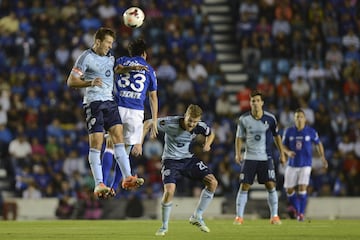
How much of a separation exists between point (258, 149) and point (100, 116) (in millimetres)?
5599

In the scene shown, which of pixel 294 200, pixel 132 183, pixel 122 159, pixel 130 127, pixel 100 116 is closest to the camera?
pixel 132 183

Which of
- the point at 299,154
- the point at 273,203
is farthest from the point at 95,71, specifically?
the point at 299,154

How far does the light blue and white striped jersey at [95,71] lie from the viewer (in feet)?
51.4

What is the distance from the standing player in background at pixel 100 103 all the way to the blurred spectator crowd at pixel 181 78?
9.96 meters

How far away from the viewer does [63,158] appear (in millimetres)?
26750

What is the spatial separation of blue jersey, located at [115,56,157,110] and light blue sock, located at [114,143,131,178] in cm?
101

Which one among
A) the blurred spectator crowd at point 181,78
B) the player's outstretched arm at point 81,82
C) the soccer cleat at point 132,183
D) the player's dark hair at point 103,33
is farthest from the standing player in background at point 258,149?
the blurred spectator crowd at point 181,78

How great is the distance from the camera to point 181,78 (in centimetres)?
2914

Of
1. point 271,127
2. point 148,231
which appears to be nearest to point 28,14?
point 271,127

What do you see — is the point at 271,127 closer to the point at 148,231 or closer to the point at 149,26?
the point at 148,231

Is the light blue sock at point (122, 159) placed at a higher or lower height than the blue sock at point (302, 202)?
higher

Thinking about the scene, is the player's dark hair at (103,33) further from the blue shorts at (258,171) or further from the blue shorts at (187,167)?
the blue shorts at (258,171)

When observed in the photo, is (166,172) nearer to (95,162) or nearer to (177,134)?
(177,134)

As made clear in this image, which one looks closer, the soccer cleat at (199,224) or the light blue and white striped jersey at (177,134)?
the soccer cleat at (199,224)
